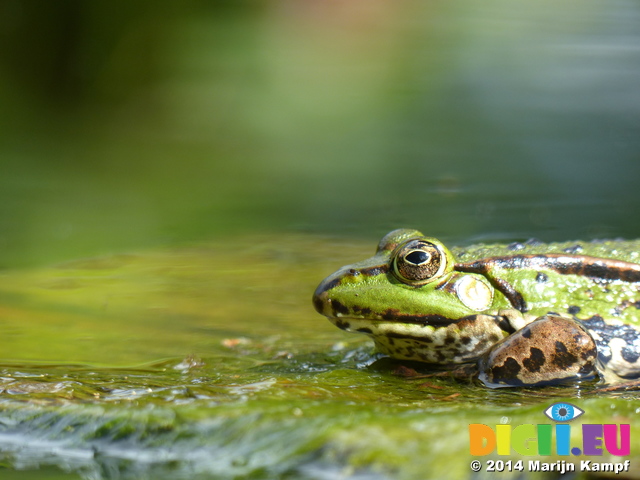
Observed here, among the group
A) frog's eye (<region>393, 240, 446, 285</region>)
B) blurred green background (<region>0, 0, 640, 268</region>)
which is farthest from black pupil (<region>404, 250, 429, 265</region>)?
blurred green background (<region>0, 0, 640, 268</region>)

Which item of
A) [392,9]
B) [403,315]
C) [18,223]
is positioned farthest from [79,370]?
[392,9]

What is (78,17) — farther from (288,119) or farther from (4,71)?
(288,119)

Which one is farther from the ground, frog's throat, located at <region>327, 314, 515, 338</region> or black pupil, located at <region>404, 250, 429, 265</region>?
black pupil, located at <region>404, 250, 429, 265</region>

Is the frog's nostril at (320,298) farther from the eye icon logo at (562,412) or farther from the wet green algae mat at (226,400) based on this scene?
the eye icon logo at (562,412)

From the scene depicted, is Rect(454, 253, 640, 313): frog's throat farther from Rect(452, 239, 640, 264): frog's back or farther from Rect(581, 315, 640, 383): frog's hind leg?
Rect(581, 315, 640, 383): frog's hind leg

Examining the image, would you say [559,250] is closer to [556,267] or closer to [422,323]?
[556,267]

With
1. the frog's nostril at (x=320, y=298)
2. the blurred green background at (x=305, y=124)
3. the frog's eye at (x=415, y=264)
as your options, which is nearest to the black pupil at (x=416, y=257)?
the frog's eye at (x=415, y=264)
